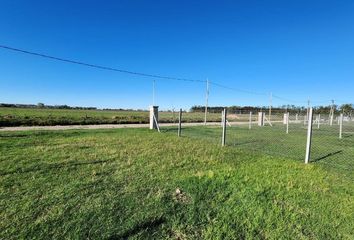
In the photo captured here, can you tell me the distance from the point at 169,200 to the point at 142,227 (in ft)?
2.83

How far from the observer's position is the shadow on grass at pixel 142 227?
2.62 metres

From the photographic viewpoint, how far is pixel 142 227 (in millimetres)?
2822

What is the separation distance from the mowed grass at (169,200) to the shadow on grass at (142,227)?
0.5 inches

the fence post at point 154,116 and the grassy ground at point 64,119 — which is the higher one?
the fence post at point 154,116

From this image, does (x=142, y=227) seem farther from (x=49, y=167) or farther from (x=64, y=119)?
(x=64, y=119)

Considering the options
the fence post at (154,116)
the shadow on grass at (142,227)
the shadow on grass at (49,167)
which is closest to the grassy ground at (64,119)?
the fence post at (154,116)

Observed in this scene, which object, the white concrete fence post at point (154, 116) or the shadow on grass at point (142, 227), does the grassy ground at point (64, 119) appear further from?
the shadow on grass at point (142, 227)

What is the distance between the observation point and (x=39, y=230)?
2.66 meters

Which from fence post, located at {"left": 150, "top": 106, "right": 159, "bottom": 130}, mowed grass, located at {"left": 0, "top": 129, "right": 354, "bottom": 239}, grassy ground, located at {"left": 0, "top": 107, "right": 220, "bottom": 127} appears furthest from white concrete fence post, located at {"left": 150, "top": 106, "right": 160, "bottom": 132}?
mowed grass, located at {"left": 0, "top": 129, "right": 354, "bottom": 239}

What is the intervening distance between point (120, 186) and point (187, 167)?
6.18 ft

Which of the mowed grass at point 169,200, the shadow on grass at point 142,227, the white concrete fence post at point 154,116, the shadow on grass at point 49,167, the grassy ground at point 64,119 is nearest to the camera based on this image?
the shadow on grass at point 142,227

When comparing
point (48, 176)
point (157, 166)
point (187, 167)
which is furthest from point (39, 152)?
point (187, 167)

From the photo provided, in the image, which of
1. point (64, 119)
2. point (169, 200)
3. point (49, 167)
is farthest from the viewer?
point (64, 119)

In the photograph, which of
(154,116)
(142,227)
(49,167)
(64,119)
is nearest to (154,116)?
(154,116)
